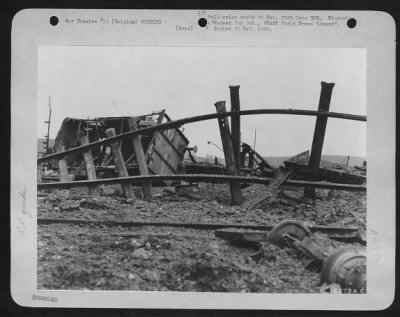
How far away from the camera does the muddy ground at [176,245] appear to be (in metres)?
1.79

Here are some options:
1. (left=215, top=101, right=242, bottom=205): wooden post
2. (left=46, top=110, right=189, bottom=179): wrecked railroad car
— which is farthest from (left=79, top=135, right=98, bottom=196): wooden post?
(left=215, top=101, right=242, bottom=205): wooden post

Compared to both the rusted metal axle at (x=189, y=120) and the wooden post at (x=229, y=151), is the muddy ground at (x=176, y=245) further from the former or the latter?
the rusted metal axle at (x=189, y=120)

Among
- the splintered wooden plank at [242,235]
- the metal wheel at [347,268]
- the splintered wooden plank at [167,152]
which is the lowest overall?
the metal wheel at [347,268]

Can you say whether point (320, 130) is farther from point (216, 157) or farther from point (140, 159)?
point (140, 159)

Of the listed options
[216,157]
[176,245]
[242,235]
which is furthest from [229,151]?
[176,245]

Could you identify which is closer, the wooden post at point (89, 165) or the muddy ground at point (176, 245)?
the muddy ground at point (176, 245)

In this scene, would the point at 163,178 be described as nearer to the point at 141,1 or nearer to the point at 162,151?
the point at 162,151

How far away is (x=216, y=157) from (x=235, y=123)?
0.61ft

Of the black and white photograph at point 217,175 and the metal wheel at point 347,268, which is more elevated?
the black and white photograph at point 217,175

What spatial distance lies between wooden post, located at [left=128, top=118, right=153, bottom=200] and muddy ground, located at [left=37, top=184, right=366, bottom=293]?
0.06 m

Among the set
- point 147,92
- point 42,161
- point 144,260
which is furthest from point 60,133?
point 144,260

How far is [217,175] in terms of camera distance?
1.88 meters

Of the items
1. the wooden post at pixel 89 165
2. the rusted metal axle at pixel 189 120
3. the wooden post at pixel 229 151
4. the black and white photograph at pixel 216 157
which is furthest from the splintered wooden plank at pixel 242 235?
the wooden post at pixel 89 165

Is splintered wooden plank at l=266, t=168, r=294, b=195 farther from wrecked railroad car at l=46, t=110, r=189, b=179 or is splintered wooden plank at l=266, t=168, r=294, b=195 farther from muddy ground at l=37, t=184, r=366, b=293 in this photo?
wrecked railroad car at l=46, t=110, r=189, b=179
